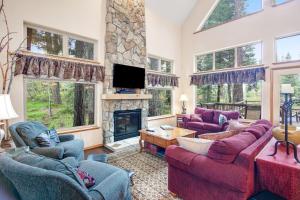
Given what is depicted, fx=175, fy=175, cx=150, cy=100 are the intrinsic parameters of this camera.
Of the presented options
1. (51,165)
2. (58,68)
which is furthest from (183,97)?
(51,165)

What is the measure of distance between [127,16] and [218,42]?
3.20 m

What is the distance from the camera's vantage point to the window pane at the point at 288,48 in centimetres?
458

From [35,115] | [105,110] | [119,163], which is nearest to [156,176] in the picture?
[119,163]

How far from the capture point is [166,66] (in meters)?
6.73

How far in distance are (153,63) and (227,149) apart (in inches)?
191

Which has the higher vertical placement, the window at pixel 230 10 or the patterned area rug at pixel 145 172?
the window at pixel 230 10

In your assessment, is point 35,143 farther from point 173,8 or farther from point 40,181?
point 173,8

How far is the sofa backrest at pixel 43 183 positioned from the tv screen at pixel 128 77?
375 cm

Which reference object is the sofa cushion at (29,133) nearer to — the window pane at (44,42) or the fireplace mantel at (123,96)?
the window pane at (44,42)

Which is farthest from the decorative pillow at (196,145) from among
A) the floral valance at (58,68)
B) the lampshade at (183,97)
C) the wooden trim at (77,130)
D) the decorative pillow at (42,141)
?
the lampshade at (183,97)

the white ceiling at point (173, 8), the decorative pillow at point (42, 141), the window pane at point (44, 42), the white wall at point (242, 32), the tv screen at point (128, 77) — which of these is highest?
the white ceiling at point (173, 8)

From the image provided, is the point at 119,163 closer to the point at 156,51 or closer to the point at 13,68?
the point at 13,68

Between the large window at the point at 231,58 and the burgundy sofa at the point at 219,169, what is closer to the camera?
the burgundy sofa at the point at 219,169

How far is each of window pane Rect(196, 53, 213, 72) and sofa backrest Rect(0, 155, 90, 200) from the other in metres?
6.15
